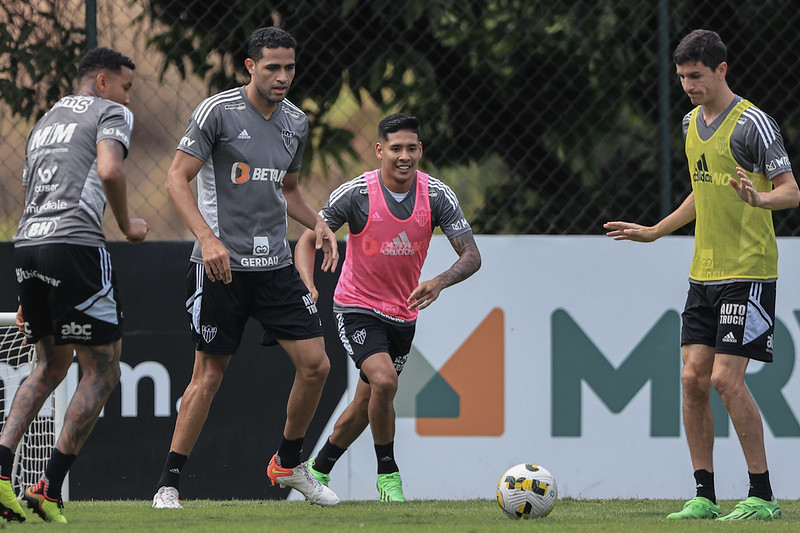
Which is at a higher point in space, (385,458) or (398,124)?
(398,124)

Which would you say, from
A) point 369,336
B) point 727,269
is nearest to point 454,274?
point 369,336

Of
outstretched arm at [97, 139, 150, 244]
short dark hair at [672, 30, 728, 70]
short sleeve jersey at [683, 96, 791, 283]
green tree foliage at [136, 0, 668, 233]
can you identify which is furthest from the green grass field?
green tree foliage at [136, 0, 668, 233]

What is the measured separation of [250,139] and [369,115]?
2486mm

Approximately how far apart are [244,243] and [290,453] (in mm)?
1091

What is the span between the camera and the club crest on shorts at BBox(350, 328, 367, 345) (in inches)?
247

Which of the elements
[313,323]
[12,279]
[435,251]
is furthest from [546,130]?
[12,279]

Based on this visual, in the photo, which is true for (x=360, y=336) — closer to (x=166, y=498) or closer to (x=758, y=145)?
(x=166, y=498)

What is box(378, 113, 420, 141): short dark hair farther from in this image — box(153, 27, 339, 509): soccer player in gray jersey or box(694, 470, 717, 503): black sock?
box(694, 470, 717, 503): black sock

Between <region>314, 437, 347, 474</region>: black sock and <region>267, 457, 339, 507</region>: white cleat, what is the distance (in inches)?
19.1

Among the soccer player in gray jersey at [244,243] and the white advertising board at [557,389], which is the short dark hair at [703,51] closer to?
the soccer player in gray jersey at [244,243]

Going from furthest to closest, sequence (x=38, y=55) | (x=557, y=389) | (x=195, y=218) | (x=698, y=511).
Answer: (x=38, y=55), (x=557, y=389), (x=698, y=511), (x=195, y=218)

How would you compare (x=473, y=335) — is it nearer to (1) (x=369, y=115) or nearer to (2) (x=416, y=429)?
(2) (x=416, y=429)

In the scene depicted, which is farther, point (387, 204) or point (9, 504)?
point (387, 204)

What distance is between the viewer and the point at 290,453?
19.5 ft
